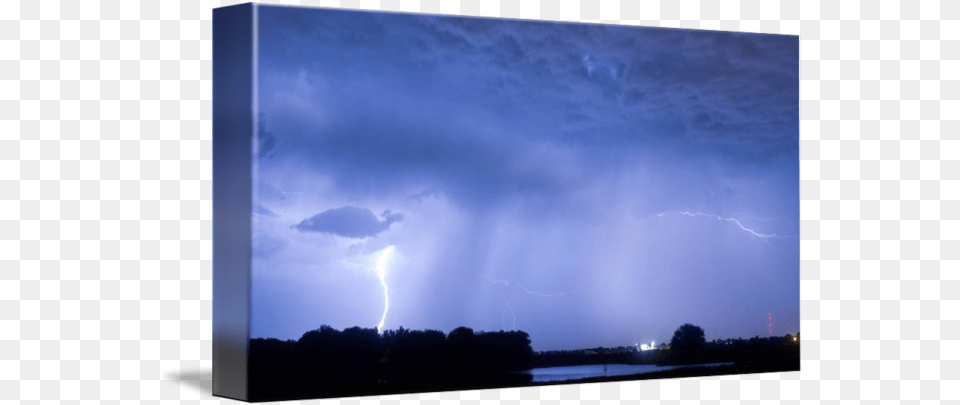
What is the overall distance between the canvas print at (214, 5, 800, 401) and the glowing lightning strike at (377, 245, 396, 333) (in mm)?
14

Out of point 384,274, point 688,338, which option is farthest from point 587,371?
point 384,274

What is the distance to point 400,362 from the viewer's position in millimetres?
11164

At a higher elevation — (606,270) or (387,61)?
(387,61)

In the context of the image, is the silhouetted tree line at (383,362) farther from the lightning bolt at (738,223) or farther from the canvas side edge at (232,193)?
the lightning bolt at (738,223)

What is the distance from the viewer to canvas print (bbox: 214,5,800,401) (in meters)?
10.8

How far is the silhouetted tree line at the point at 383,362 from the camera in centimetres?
1075

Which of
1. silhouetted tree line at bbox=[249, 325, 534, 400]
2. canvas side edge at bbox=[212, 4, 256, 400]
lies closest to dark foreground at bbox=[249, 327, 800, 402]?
silhouetted tree line at bbox=[249, 325, 534, 400]

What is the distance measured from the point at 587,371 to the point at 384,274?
6.27 ft

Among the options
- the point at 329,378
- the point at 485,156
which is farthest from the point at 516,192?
the point at 329,378

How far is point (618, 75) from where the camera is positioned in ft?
39.2

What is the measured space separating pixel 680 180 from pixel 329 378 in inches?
130

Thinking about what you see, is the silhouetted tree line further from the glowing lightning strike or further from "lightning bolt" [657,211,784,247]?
"lightning bolt" [657,211,784,247]

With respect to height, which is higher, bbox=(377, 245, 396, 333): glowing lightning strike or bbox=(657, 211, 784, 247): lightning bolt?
bbox=(657, 211, 784, 247): lightning bolt

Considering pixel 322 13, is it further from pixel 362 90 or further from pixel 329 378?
pixel 329 378
